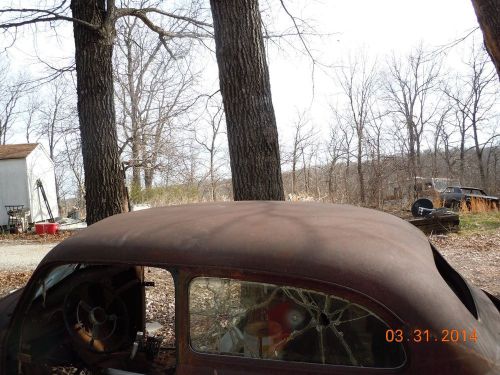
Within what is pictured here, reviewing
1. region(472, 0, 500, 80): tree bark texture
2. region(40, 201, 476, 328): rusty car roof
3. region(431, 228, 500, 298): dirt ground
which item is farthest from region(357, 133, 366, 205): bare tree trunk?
region(40, 201, 476, 328): rusty car roof

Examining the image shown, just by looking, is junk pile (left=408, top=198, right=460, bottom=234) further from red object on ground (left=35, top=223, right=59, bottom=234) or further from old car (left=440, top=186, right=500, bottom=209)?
red object on ground (left=35, top=223, right=59, bottom=234)

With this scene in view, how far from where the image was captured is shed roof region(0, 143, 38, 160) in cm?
2016

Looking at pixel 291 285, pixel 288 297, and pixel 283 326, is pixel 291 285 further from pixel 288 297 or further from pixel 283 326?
pixel 283 326

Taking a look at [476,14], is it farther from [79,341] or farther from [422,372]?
[79,341]

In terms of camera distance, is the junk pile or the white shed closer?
the junk pile

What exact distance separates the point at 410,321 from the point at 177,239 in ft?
3.50

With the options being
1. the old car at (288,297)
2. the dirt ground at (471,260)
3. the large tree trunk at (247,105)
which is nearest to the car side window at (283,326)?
the old car at (288,297)

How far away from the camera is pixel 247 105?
479 cm

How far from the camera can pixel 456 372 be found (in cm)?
152

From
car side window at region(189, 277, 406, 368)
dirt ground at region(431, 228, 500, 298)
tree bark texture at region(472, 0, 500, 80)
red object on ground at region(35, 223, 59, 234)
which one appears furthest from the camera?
red object on ground at region(35, 223, 59, 234)

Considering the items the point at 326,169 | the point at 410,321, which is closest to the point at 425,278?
the point at 410,321

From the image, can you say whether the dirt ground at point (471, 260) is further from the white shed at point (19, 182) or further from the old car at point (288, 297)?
the white shed at point (19, 182)
